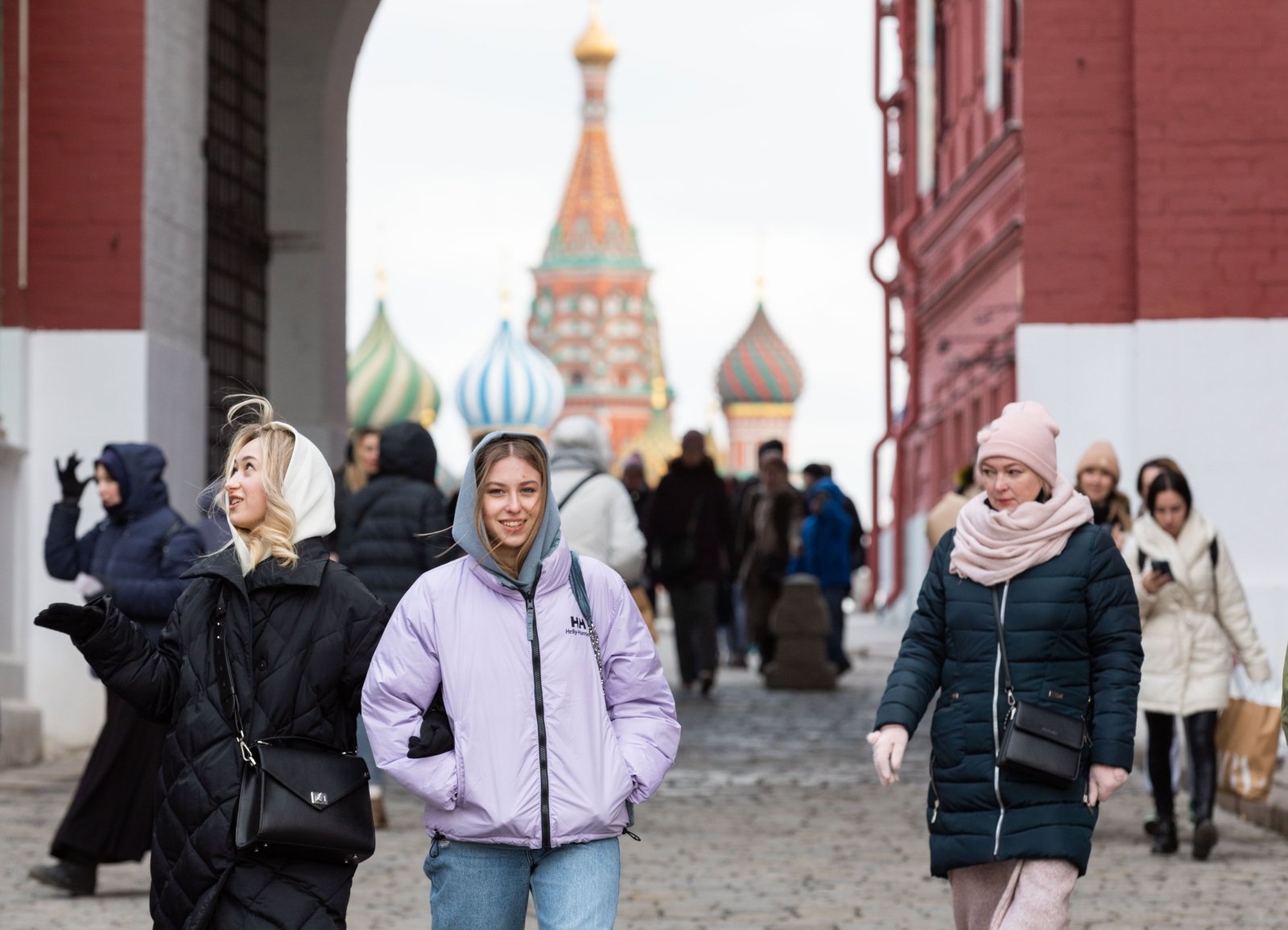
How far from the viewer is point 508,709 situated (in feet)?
15.9

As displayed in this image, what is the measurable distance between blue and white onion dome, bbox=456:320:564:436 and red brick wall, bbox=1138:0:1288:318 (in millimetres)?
71024

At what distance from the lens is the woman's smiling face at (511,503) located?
4926 millimetres

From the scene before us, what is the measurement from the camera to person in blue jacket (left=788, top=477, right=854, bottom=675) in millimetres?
19875

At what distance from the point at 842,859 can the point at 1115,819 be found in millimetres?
1797

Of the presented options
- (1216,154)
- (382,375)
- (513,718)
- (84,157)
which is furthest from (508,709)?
(382,375)

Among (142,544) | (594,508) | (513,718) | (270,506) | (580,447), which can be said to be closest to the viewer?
(513,718)

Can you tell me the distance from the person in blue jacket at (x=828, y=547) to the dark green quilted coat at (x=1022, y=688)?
14019 millimetres

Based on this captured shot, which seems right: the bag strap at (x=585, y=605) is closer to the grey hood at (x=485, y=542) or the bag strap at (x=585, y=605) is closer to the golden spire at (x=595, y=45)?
the grey hood at (x=485, y=542)

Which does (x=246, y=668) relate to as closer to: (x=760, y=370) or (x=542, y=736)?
(x=542, y=736)

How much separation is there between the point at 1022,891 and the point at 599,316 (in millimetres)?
110500

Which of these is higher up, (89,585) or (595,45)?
(595,45)

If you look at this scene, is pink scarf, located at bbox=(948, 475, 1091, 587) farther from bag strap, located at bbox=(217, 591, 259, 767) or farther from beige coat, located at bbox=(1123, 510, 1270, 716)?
beige coat, located at bbox=(1123, 510, 1270, 716)

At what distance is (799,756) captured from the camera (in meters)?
14.0

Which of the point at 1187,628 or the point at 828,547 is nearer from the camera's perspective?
the point at 1187,628
